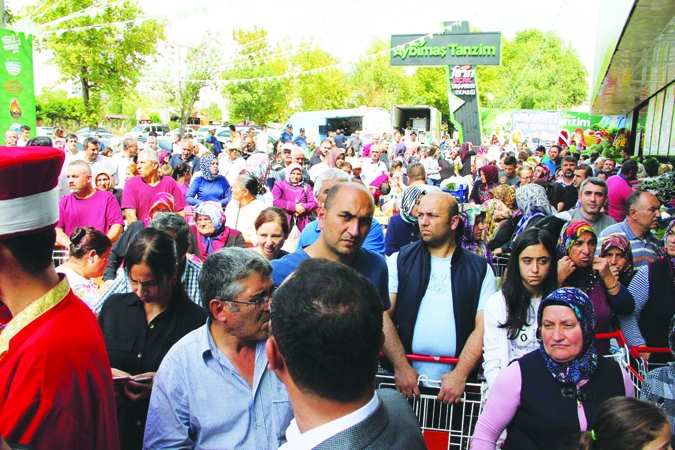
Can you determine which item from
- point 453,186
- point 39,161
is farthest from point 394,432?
point 453,186

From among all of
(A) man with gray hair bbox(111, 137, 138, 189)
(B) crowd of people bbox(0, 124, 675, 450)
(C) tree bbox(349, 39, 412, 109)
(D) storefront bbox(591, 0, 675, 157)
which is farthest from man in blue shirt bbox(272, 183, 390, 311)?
(C) tree bbox(349, 39, 412, 109)

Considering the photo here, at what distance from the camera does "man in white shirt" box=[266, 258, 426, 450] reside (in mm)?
1625

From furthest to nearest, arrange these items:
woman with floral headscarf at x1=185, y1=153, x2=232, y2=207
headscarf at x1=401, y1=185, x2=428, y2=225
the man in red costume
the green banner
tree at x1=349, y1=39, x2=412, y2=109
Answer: tree at x1=349, y1=39, x2=412, y2=109 → the green banner → woman with floral headscarf at x1=185, y1=153, x2=232, y2=207 → headscarf at x1=401, y1=185, x2=428, y2=225 → the man in red costume

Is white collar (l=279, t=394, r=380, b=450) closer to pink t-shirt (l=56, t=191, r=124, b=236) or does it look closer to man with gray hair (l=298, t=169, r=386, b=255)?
man with gray hair (l=298, t=169, r=386, b=255)

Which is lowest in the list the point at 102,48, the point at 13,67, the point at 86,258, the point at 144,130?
the point at 86,258

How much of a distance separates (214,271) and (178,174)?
885 cm

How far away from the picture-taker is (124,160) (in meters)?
12.0

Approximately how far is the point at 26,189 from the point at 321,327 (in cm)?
105

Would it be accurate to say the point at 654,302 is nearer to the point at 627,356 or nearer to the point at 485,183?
the point at 627,356

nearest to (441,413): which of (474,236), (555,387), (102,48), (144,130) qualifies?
(555,387)

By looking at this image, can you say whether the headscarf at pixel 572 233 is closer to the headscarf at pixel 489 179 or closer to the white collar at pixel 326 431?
the white collar at pixel 326 431

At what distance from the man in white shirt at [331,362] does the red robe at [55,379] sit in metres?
0.70

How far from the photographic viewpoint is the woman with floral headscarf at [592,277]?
4.30m

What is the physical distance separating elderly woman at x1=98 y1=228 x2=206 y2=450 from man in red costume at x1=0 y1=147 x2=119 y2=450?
0.95m
